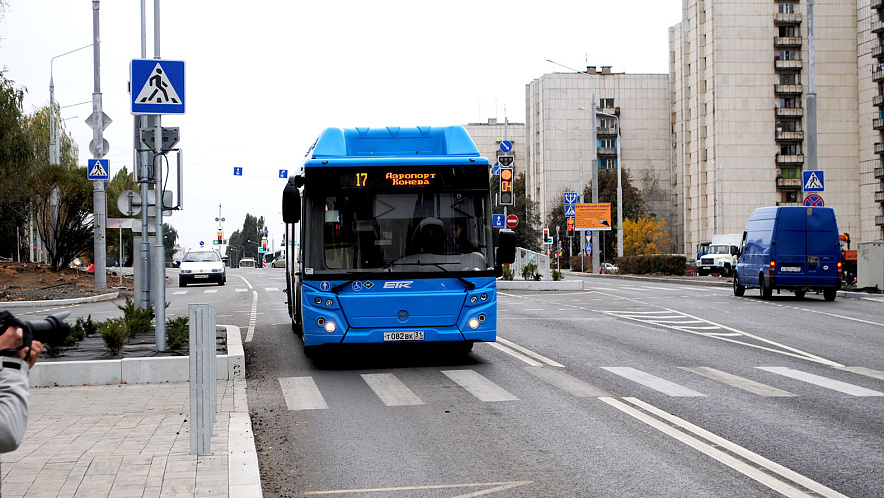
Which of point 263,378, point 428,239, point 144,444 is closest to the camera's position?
point 144,444

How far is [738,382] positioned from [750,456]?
13.8 feet

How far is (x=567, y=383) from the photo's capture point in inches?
424

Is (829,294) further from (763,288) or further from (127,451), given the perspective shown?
(127,451)

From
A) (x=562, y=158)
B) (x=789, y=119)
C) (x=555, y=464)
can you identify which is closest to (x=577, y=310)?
(x=555, y=464)

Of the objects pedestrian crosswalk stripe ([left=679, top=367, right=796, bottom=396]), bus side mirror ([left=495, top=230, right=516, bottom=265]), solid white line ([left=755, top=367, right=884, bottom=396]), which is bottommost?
solid white line ([left=755, top=367, right=884, bottom=396])

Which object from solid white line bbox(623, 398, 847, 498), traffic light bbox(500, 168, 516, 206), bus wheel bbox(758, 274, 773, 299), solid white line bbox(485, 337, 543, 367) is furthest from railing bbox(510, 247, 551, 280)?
solid white line bbox(623, 398, 847, 498)

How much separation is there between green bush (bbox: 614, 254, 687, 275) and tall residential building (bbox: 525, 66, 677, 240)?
56702mm

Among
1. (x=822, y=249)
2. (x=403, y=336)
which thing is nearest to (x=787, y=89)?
(x=822, y=249)

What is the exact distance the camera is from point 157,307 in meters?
11.6

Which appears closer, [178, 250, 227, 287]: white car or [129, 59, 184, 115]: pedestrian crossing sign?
[129, 59, 184, 115]: pedestrian crossing sign

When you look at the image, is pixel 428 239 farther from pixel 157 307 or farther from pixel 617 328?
pixel 617 328

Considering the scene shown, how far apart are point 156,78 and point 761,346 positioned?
981cm

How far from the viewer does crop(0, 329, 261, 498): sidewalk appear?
5.71m

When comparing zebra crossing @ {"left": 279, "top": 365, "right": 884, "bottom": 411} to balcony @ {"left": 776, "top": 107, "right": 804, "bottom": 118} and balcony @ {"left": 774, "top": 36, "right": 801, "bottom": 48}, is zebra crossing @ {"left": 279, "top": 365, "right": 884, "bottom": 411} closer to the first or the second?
balcony @ {"left": 776, "top": 107, "right": 804, "bottom": 118}
